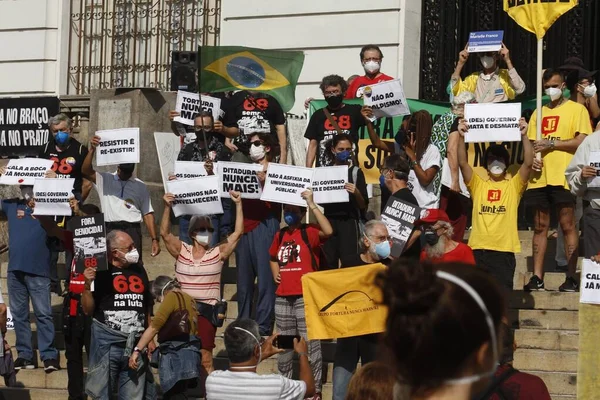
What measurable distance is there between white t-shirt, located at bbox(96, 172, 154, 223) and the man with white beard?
137 inches

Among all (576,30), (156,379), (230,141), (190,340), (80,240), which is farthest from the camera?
(576,30)

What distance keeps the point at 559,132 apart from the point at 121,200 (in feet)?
13.6

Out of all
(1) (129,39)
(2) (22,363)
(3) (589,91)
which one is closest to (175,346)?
(2) (22,363)

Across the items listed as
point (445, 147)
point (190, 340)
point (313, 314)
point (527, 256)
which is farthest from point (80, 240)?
point (527, 256)

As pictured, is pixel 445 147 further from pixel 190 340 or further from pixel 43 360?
pixel 43 360

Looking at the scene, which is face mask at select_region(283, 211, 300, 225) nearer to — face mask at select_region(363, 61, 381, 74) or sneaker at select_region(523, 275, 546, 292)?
sneaker at select_region(523, 275, 546, 292)

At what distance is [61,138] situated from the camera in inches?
504

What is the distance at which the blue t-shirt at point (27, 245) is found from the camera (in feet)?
40.4

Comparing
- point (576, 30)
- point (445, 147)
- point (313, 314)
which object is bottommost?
point (313, 314)

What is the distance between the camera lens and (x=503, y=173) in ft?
35.8

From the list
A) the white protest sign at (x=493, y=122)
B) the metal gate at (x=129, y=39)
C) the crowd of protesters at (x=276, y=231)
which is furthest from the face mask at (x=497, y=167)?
the metal gate at (x=129, y=39)

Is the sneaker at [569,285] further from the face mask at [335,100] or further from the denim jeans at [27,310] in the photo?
the denim jeans at [27,310]

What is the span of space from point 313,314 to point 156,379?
227cm

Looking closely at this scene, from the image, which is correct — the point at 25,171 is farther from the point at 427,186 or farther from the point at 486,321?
the point at 486,321
